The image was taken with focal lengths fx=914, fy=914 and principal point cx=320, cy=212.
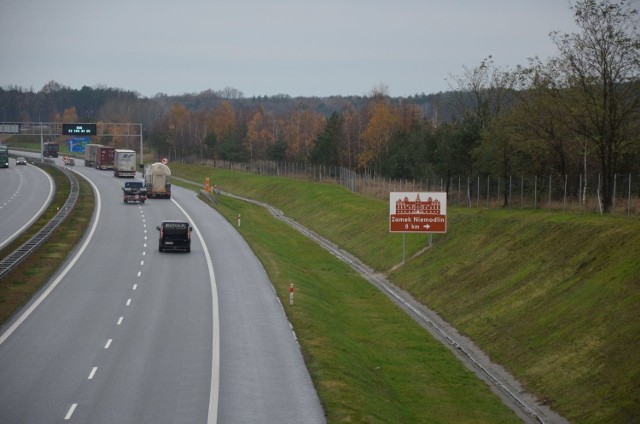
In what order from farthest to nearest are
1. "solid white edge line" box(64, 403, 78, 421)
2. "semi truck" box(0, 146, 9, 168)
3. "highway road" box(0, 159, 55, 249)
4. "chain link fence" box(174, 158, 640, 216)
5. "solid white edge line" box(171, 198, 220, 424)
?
"semi truck" box(0, 146, 9, 168)
"highway road" box(0, 159, 55, 249)
"chain link fence" box(174, 158, 640, 216)
"solid white edge line" box(171, 198, 220, 424)
"solid white edge line" box(64, 403, 78, 421)

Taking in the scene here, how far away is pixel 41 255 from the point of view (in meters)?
53.2

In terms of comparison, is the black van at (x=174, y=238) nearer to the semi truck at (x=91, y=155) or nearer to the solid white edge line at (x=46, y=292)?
the solid white edge line at (x=46, y=292)

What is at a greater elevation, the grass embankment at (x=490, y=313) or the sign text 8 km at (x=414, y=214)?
the sign text 8 km at (x=414, y=214)

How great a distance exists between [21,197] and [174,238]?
145ft

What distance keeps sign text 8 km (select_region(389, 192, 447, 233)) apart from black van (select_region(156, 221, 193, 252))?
41.3ft

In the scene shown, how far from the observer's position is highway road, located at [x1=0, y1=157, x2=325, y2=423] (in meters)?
24.6

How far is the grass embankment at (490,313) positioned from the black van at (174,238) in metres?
5.02

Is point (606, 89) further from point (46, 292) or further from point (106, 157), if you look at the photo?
point (106, 157)

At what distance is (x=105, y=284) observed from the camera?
44.5 meters

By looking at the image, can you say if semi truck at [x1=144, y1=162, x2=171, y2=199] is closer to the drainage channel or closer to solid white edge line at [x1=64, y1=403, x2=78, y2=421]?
the drainage channel

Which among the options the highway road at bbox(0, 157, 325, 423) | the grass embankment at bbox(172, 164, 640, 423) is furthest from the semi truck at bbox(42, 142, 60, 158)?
the highway road at bbox(0, 157, 325, 423)

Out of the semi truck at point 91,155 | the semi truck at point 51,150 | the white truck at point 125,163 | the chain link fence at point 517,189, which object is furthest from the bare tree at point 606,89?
the semi truck at point 51,150

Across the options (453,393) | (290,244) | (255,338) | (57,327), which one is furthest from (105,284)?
(290,244)

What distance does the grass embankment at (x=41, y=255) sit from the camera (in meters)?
40.5
